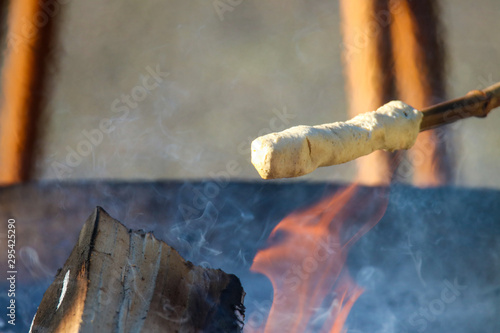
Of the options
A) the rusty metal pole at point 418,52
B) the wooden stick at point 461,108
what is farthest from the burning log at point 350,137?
the rusty metal pole at point 418,52

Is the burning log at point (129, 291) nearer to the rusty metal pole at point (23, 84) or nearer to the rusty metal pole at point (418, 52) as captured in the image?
the rusty metal pole at point (23, 84)

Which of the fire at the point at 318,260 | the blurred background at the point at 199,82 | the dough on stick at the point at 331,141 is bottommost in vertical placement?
the fire at the point at 318,260

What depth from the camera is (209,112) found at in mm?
A: 6594

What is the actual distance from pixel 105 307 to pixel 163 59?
13.2ft

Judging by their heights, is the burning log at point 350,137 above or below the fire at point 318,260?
above

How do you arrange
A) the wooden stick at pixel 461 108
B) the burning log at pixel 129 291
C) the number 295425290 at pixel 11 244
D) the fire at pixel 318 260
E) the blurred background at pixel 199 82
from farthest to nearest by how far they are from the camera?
the blurred background at pixel 199 82 → the number 295425290 at pixel 11 244 → the fire at pixel 318 260 → the wooden stick at pixel 461 108 → the burning log at pixel 129 291

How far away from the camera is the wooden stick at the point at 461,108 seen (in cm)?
416

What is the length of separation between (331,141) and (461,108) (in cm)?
170

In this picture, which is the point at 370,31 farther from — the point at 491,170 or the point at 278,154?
the point at 278,154

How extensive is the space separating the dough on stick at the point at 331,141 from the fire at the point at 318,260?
101 inches

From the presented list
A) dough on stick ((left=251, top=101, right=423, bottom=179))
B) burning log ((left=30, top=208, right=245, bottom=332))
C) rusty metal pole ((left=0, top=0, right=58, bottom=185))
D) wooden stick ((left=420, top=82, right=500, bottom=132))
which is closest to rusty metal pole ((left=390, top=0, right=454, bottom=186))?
wooden stick ((left=420, top=82, right=500, bottom=132))

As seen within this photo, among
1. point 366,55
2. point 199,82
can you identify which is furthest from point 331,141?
point 366,55

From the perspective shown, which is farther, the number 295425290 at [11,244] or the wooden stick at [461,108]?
the number 295425290 at [11,244]

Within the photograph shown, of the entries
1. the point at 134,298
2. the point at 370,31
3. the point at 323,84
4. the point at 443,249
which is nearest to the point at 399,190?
the point at 443,249
